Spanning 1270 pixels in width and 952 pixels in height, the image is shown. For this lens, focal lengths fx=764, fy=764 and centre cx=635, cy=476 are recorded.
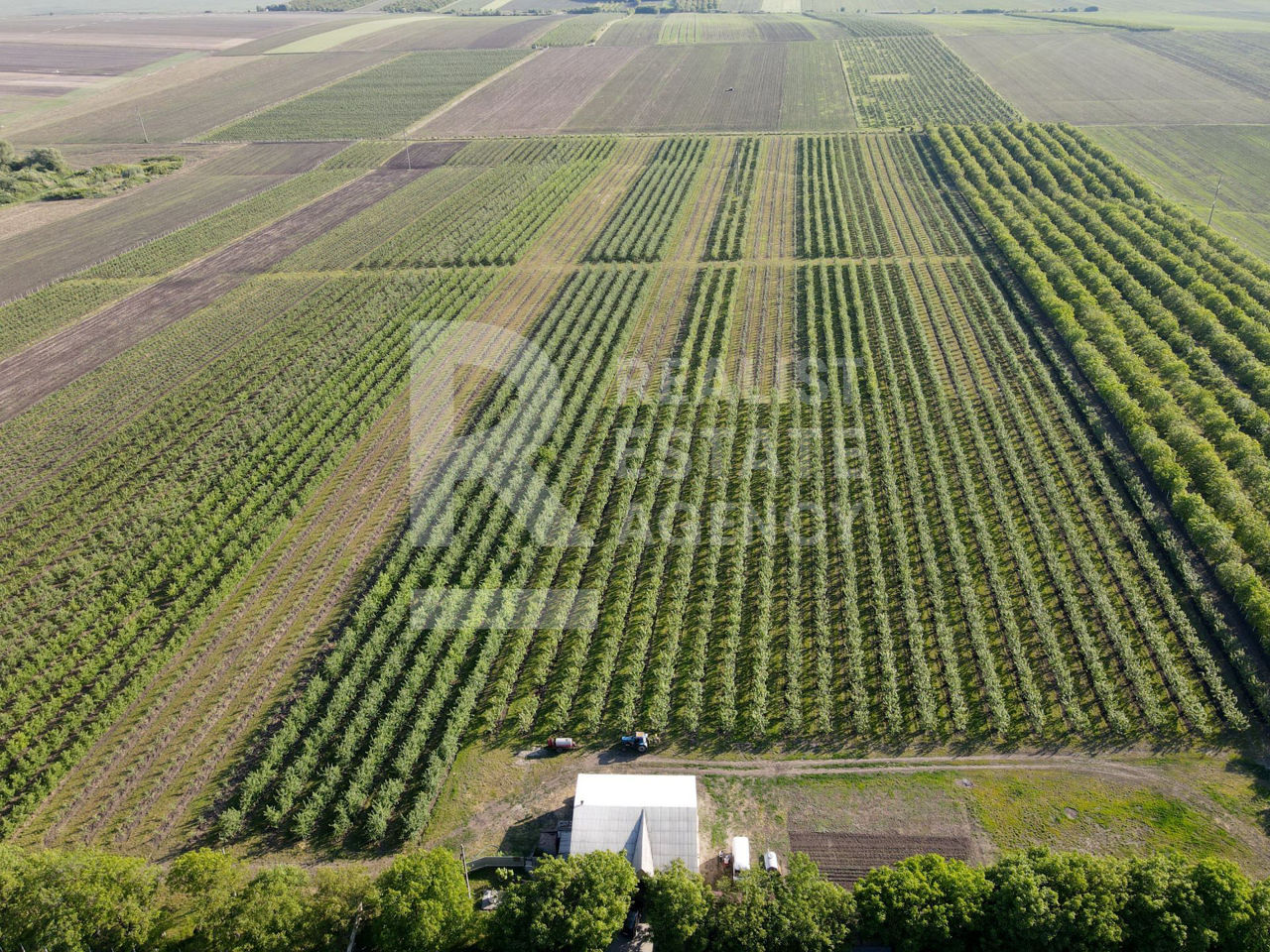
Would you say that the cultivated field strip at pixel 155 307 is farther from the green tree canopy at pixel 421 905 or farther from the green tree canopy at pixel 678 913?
the green tree canopy at pixel 678 913

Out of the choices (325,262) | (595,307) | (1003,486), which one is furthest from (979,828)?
(325,262)

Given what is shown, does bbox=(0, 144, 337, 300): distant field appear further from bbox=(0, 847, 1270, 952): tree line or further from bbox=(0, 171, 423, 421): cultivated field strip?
bbox=(0, 847, 1270, 952): tree line

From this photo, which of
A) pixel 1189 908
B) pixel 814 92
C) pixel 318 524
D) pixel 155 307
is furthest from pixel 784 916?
pixel 814 92

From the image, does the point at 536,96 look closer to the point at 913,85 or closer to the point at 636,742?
the point at 913,85

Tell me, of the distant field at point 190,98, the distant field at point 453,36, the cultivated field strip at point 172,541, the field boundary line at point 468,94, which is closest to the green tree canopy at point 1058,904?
the cultivated field strip at point 172,541

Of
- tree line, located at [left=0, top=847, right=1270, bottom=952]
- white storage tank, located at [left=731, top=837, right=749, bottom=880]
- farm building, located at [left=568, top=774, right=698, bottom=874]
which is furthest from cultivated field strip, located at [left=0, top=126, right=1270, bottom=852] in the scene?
white storage tank, located at [left=731, top=837, right=749, bottom=880]

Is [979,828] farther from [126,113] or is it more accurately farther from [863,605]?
[126,113]
